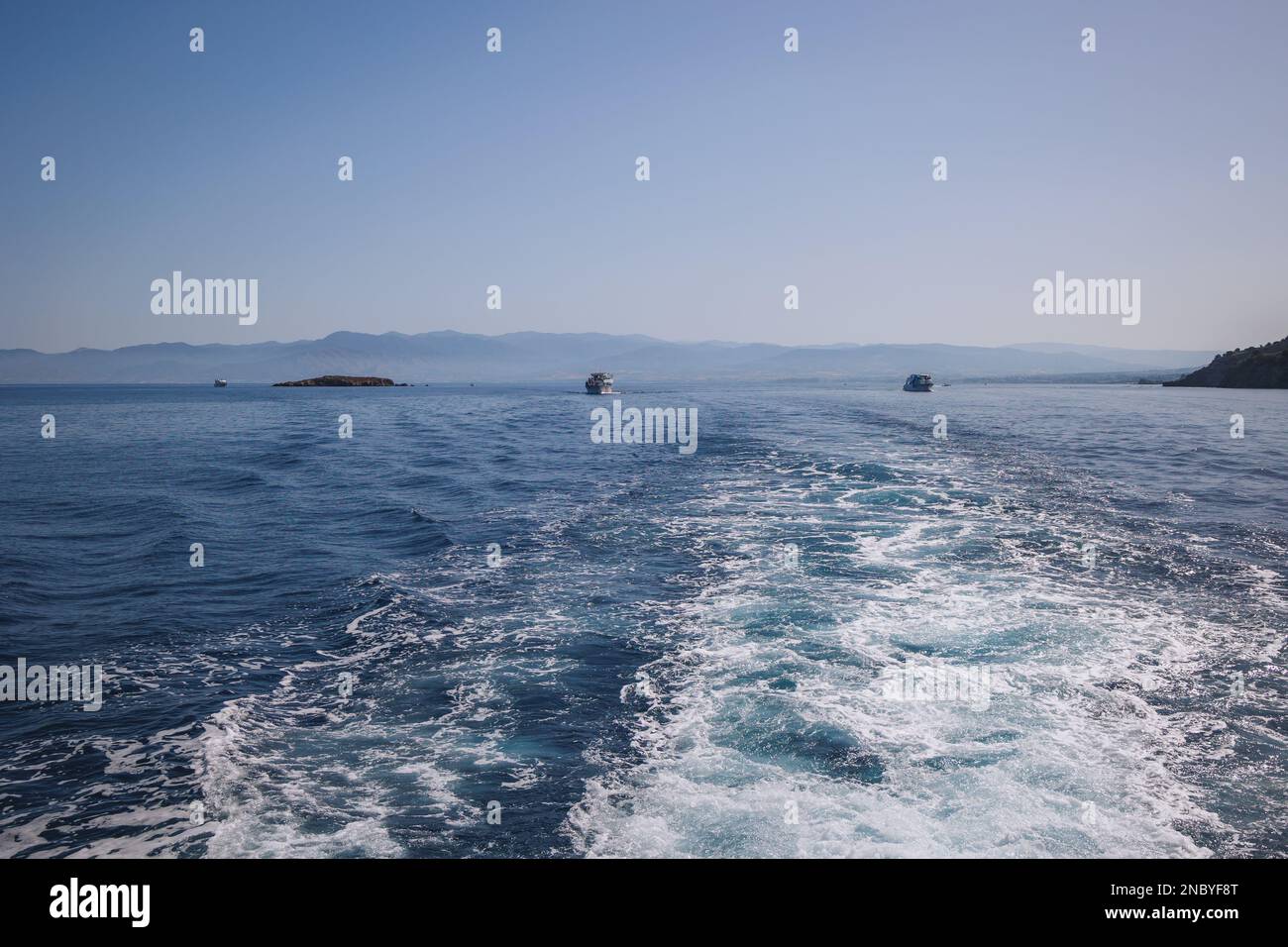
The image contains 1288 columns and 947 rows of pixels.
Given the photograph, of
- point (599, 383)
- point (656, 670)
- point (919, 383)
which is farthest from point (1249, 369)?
point (656, 670)

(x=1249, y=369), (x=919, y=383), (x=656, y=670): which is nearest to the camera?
(x=656, y=670)

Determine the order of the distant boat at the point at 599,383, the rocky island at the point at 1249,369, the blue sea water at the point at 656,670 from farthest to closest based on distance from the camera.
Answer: the distant boat at the point at 599,383 → the rocky island at the point at 1249,369 → the blue sea water at the point at 656,670

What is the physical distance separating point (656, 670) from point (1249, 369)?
114261mm

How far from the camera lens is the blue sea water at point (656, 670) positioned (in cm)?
744

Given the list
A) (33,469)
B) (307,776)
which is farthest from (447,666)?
(33,469)

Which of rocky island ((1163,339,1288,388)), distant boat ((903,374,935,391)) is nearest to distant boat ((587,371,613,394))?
distant boat ((903,374,935,391))

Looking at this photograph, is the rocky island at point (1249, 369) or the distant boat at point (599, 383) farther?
the distant boat at point (599, 383)

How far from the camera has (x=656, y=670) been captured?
11508mm

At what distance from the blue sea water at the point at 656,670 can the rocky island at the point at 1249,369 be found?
82.2 meters

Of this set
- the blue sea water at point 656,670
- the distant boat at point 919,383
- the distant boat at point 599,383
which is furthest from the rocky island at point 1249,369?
the distant boat at point 599,383

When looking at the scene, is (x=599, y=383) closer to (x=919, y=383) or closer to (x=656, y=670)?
(x=919, y=383)

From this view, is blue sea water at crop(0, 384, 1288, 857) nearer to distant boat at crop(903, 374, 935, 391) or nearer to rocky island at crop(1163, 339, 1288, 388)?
distant boat at crop(903, 374, 935, 391)

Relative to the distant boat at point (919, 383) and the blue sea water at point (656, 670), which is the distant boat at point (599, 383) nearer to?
the distant boat at point (919, 383)
